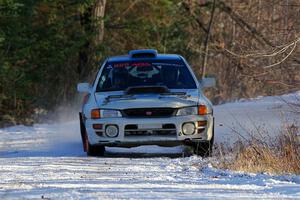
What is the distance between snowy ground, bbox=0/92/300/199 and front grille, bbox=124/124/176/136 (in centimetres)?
37

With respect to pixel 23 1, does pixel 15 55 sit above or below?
below

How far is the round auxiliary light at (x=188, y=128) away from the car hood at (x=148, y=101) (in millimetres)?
295

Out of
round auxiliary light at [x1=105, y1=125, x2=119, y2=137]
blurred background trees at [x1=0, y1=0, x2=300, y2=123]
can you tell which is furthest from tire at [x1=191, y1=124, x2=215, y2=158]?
blurred background trees at [x1=0, y1=0, x2=300, y2=123]

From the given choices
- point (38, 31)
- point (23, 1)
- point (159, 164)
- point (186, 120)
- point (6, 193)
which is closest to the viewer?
point (6, 193)

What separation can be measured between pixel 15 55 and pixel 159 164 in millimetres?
17118

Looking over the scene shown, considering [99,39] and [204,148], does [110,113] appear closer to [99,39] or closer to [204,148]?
[204,148]

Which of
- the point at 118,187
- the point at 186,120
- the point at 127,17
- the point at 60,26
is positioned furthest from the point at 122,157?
the point at 127,17

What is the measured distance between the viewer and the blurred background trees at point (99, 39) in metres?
28.2

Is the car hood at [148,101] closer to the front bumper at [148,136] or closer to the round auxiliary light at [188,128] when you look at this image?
the front bumper at [148,136]

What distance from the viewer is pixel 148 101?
13078mm

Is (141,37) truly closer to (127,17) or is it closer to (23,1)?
(127,17)

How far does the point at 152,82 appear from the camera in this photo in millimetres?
14172

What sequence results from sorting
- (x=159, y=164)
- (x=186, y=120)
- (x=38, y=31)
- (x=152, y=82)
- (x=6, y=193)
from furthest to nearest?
(x=38, y=31), (x=152, y=82), (x=186, y=120), (x=159, y=164), (x=6, y=193)

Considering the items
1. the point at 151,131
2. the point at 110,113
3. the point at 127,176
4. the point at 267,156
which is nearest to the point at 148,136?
the point at 151,131
